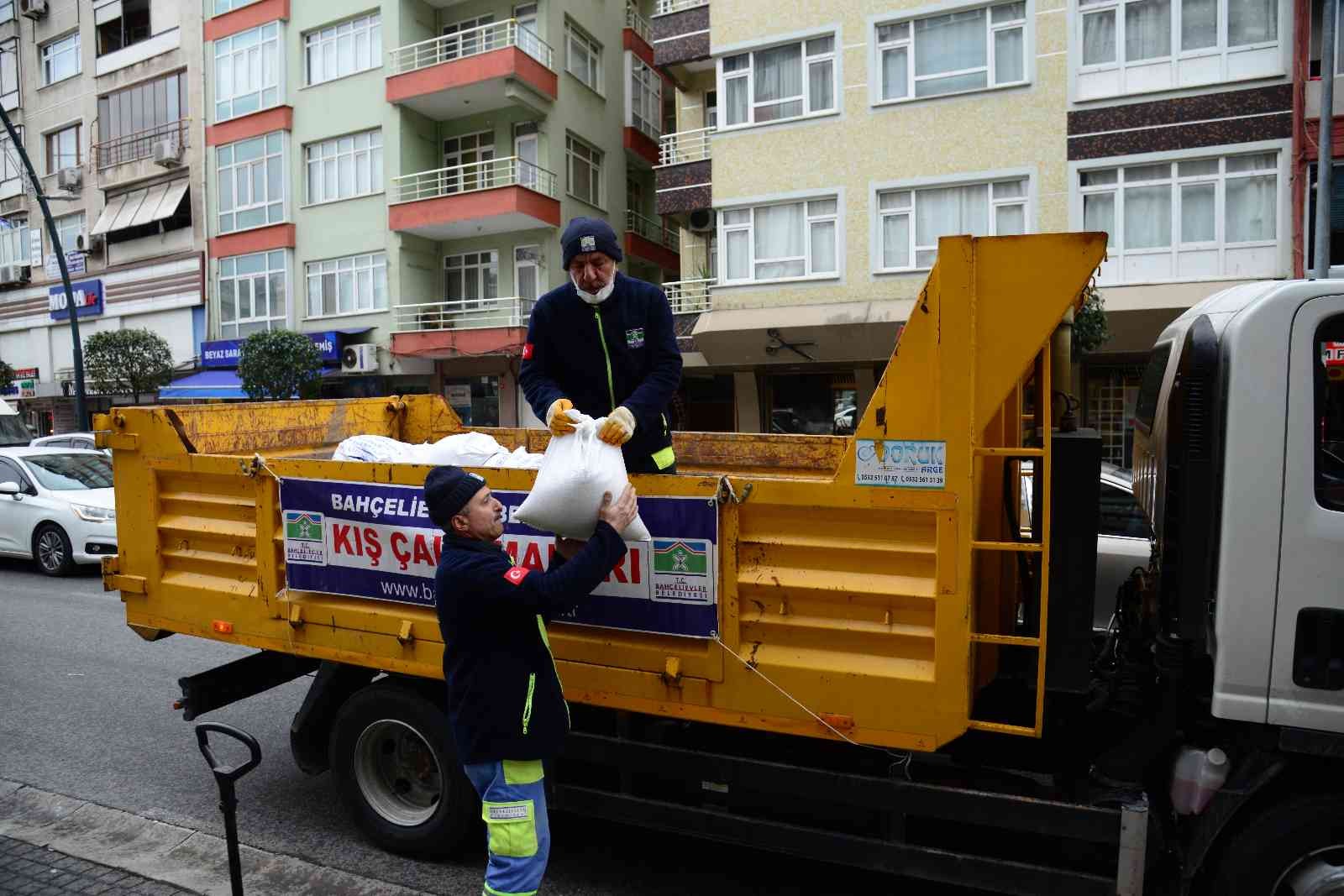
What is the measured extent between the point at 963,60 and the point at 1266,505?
17177 millimetres

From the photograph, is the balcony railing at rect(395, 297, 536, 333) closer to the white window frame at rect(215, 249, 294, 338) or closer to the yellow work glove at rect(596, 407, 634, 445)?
the white window frame at rect(215, 249, 294, 338)

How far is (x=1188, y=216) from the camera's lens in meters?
16.0

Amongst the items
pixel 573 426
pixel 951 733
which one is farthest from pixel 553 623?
pixel 951 733

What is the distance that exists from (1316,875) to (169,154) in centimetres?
3348

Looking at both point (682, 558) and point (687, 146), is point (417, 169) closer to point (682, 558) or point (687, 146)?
point (687, 146)

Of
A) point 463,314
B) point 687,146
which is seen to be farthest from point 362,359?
point 687,146

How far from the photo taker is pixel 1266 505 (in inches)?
100

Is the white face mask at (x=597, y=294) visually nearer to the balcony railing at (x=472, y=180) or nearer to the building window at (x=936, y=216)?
the building window at (x=936, y=216)

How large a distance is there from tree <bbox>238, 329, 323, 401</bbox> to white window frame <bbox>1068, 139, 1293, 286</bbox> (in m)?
18.4

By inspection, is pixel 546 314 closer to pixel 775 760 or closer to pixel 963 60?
pixel 775 760

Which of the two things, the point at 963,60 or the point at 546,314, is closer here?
the point at 546,314

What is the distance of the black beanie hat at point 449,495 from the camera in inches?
113

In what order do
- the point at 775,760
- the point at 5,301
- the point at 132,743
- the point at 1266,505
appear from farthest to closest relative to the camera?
1. the point at 5,301
2. the point at 132,743
3. the point at 775,760
4. the point at 1266,505

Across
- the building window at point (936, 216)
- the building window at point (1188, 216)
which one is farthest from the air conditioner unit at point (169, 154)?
the building window at point (1188, 216)
